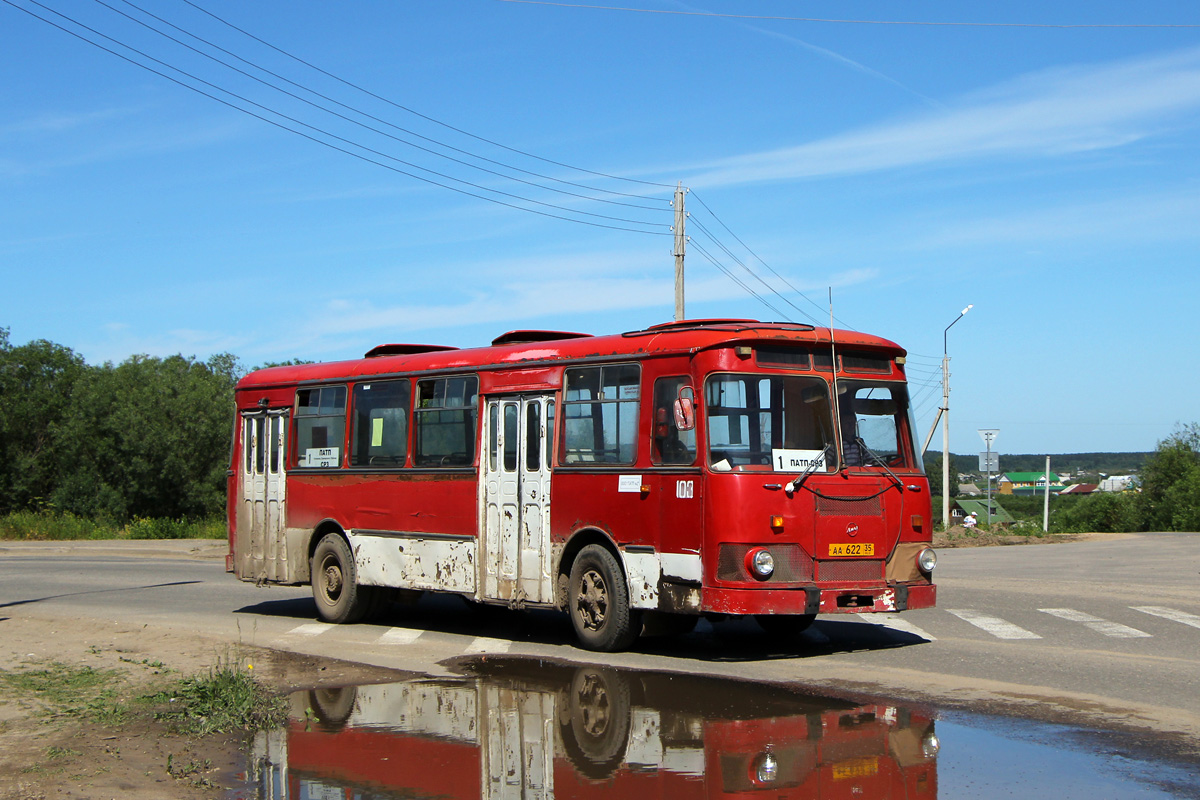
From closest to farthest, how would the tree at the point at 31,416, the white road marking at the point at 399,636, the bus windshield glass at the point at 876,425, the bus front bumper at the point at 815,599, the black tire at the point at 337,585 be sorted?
the bus front bumper at the point at 815,599, the bus windshield glass at the point at 876,425, the white road marking at the point at 399,636, the black tire at the point at 337,585, the tree at the point at 31,416

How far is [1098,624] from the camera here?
44.4 feet

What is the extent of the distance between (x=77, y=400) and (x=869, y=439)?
5211 centimetres

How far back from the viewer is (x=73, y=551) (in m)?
30.6

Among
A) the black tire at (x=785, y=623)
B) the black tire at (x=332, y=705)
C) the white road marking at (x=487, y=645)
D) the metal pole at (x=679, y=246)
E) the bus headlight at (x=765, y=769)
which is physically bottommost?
the white road marking at (x=487, y=645)

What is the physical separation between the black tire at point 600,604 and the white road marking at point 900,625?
319 centimetres

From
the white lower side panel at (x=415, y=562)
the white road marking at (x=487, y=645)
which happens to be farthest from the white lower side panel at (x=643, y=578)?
the white lower side panel at (x=415, y=562)

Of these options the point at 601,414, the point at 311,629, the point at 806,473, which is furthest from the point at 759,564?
the point at 311,629

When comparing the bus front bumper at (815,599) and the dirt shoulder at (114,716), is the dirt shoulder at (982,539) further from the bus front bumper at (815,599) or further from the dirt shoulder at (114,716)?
the dirt shoulder at (114,716)

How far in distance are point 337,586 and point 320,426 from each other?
2082 mm

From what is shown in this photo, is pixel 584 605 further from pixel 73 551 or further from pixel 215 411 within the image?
pixel 215 411

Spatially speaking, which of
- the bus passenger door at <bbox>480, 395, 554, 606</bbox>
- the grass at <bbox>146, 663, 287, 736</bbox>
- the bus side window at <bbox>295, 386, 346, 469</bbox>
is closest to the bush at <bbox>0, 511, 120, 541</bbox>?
the bus side window at <bbox>295, 386, 346, 469</bbox>

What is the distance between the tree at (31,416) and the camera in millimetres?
61000

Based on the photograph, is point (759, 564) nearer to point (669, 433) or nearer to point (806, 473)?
point (806, 473)

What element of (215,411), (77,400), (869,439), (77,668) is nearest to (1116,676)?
(869,439)
